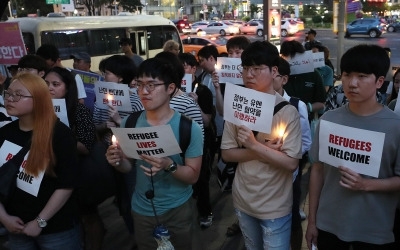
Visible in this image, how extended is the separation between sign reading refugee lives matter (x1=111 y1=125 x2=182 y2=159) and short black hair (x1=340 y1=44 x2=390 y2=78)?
98 centimetres

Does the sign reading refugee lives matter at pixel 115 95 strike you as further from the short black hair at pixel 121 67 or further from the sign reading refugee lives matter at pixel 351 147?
the sign reading refugee lives matter at pixel 351 147

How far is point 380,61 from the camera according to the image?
2010mm

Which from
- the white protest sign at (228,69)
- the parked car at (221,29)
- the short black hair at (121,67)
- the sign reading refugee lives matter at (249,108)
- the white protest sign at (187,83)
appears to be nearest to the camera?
the sign reading refugee lives matter at (249,108)

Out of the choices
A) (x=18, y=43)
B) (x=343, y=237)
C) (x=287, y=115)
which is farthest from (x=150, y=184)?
(x=18, y=43)

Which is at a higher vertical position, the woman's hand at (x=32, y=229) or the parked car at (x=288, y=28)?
the parked car at (x=288, y=28)

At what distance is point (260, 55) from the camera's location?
2.41m

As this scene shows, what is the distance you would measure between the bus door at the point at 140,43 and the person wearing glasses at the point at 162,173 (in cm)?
1293

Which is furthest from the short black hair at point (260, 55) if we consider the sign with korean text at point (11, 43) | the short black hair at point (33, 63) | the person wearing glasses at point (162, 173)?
the sign with korean text at point (11, 43)

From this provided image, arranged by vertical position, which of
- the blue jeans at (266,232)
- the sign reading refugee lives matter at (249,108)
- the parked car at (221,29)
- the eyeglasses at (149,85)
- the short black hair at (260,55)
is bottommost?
the blue jeans at (266,232)

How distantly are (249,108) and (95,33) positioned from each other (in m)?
12.3

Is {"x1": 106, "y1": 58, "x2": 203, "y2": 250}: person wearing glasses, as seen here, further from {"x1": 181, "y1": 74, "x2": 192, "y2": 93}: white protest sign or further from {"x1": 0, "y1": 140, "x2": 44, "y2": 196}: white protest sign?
{"x1": 181, "y1": 74, "x2": 192, "y2": 93}: white protest sign

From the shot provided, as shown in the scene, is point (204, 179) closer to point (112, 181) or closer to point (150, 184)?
point (112, 181)

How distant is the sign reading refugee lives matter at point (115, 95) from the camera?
346 centimetres

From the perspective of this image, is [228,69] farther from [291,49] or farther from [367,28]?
[367,28]
